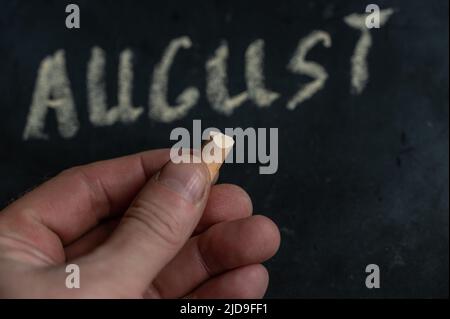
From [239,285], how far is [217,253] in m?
0.05

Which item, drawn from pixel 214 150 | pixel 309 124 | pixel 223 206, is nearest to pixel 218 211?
pixel 223 206

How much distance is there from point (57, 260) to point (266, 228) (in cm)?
25

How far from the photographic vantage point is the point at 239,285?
71 centimetres

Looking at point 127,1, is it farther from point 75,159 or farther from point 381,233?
point 381,233

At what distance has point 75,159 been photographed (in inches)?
36.2

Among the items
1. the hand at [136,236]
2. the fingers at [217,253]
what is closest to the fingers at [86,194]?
the hand at [136,236]

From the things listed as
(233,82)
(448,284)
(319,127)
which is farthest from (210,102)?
(448,284)

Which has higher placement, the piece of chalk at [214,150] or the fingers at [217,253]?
the piece of chalk at [214,150]

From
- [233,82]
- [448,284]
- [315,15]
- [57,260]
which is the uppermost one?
[315,15]

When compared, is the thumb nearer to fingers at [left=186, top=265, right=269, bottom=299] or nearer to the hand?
the hand

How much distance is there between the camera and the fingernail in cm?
60

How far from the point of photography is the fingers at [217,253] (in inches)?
27.8

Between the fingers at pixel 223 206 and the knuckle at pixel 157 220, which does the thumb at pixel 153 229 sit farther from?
the fingers at pixel 223 206

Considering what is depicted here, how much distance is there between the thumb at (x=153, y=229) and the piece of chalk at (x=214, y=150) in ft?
0.17
